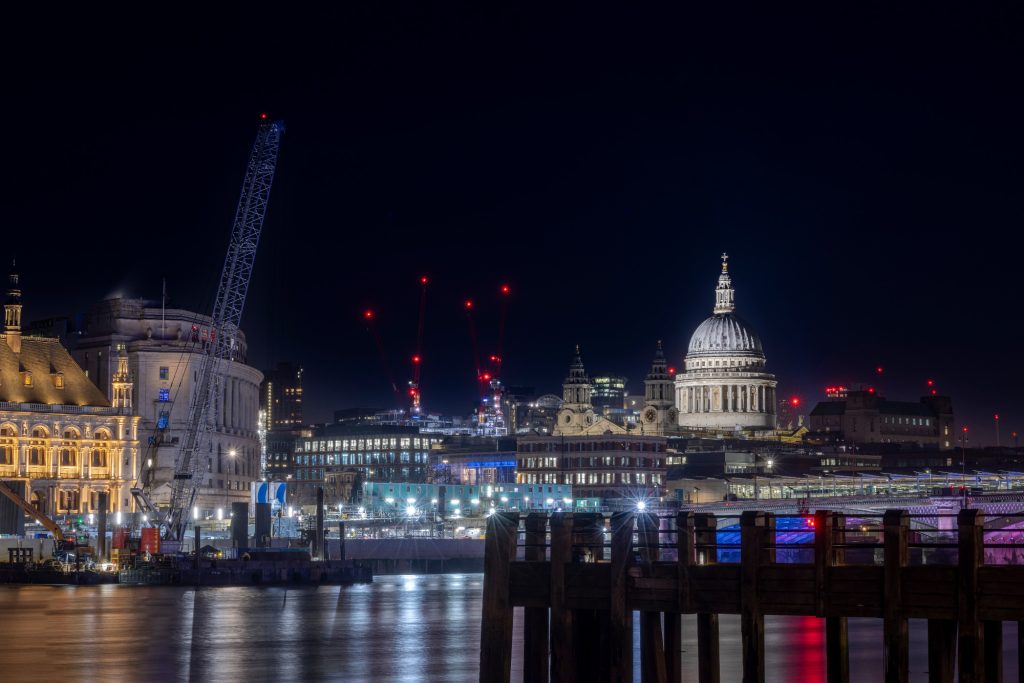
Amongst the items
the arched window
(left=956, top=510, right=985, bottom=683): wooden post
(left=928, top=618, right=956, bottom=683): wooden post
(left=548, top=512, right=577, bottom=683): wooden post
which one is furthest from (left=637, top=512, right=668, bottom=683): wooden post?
the arched window

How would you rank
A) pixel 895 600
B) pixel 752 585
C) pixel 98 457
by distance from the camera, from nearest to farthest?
→ pixel 895 600 < pixel 752 585 < pixel 98 457

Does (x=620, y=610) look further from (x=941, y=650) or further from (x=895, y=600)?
(x=941, y=650)

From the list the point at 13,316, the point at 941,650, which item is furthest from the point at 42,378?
the point at 941,650

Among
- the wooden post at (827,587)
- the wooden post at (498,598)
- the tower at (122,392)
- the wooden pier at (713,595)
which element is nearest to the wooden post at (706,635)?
the wooden pier at (713,595)

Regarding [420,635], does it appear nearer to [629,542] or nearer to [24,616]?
[24,616]

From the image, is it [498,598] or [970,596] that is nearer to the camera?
[970,596]

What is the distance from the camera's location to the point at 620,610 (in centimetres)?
3959

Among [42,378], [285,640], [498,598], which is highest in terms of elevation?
[42,378]

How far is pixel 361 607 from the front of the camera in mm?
118188

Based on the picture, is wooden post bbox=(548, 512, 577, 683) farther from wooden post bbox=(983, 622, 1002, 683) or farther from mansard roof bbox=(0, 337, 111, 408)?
mansard roof bbox=(0, 337, 111, 408)

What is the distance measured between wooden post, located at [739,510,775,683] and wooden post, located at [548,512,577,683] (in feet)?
13.1

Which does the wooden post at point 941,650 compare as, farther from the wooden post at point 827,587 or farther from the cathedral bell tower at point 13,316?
the cathedral bell tower at point 13,316

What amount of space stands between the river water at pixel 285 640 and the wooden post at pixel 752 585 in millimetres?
28232

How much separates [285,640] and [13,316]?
11358cm
